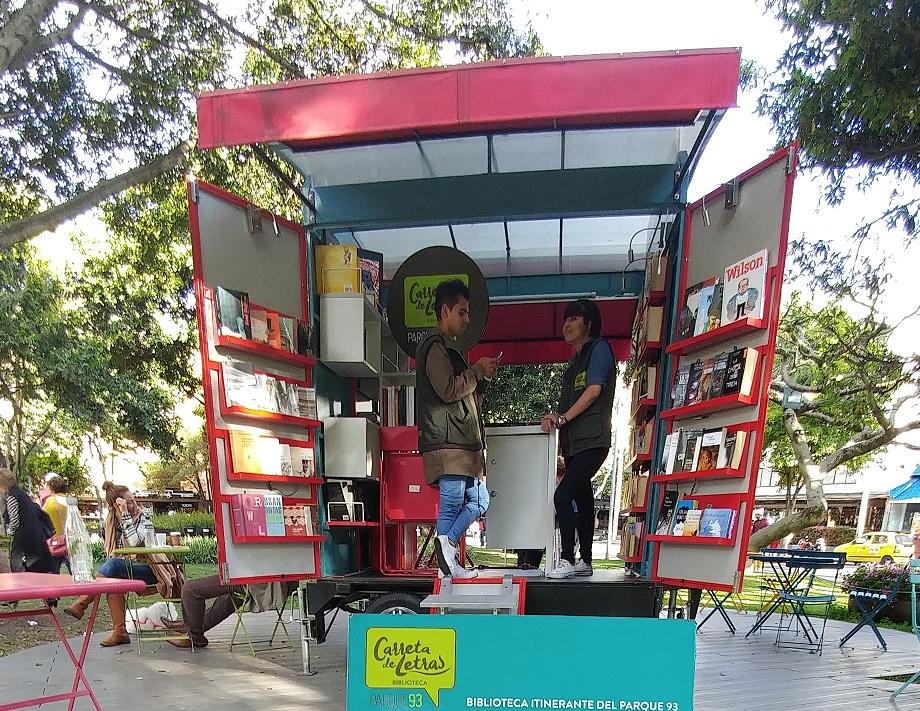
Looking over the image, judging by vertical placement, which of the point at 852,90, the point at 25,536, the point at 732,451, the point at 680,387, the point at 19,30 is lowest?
the point at 25,536

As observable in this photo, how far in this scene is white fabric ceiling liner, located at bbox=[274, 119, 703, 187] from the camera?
4.72 m

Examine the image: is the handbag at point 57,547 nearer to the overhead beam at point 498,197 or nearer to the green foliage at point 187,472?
the overhead beam at point 498,197

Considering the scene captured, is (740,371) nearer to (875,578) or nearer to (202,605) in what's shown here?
(202,605)

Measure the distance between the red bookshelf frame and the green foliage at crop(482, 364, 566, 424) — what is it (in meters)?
7.51

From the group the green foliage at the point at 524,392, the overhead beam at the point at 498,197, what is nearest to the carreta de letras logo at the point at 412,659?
the overhead beam at the point at 498,197

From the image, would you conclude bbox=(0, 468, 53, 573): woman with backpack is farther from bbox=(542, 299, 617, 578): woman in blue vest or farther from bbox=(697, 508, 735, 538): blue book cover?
bbox=(697, 508, 735, 538): blue book cover

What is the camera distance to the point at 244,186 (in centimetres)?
1028

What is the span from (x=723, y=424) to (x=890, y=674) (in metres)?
2.91

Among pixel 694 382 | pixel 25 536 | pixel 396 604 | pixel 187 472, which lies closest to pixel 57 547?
pixel 25 536

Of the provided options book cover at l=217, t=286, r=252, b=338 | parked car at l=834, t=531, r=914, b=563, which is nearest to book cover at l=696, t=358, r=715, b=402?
book cover at l=217, t=286, r=252, b=338

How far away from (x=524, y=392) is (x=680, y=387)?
313 inches

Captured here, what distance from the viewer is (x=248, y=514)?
4410 millimetres

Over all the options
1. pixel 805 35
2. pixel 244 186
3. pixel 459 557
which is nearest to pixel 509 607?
pixel 459 557

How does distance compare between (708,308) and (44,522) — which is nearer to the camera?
(708,308)
